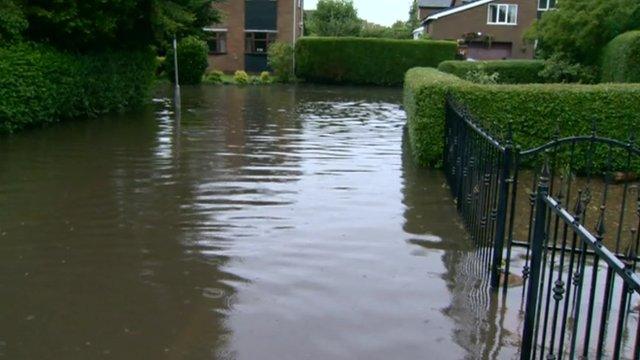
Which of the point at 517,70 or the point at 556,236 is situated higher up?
the point at 517,70

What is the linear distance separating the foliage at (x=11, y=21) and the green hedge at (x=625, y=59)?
610 inches

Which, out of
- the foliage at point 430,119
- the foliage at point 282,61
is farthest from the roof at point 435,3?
the foliage at point 430,119

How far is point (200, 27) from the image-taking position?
870 inches

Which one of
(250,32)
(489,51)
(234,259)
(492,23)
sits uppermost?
(492,23)

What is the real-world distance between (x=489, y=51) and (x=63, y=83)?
1467 inches

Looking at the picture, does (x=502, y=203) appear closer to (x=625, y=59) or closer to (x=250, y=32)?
(x=625, y=59)

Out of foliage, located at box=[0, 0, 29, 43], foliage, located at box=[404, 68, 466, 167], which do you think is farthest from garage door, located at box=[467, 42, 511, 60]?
foliage, located at box=[404, 68, 466, 167]

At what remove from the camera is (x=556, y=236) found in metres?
4.42

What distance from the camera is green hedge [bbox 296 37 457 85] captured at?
3709 cm

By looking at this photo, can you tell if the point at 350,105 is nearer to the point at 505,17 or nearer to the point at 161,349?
the point at 161,349

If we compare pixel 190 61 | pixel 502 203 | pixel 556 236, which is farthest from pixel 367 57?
pixel 556 236

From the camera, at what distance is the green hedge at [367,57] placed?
122 ft

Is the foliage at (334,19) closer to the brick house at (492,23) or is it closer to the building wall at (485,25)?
the brick house at (492,23)

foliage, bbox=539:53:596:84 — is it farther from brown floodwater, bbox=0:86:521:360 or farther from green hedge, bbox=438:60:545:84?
brown floodwater, bbox=0:86:521:360
